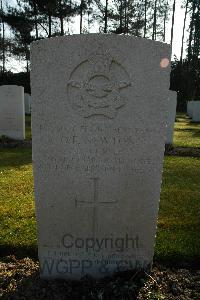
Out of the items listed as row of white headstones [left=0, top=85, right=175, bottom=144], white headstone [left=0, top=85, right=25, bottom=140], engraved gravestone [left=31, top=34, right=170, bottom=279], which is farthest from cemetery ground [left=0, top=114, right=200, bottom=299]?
white headstone [left=0, top=85, right=25, bottom=140]

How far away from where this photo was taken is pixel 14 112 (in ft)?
37.2

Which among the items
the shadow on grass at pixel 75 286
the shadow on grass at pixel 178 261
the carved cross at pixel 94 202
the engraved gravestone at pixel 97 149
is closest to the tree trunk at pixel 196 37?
the shadow on grass at pixel 178 261

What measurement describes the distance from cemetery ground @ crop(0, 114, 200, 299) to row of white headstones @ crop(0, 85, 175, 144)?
513 centimetres

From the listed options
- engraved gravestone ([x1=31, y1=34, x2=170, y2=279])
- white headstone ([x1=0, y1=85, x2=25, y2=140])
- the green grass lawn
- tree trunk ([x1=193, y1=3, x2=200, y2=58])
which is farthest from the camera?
tree trunk ([x1=193, y1=3, x2=200, y2=58])

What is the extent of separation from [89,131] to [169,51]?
3.06 ft

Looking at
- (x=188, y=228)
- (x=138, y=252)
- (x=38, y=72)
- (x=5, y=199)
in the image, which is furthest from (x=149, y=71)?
(x=5, y=199)

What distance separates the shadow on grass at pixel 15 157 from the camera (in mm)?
8516

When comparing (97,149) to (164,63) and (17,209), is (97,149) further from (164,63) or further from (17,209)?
(17,209)

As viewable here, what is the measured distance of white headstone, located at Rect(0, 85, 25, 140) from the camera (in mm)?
11219

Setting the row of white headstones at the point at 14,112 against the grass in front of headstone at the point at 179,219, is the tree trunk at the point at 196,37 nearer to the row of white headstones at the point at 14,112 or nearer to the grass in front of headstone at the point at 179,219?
the row of white headstones at the point at 14,112

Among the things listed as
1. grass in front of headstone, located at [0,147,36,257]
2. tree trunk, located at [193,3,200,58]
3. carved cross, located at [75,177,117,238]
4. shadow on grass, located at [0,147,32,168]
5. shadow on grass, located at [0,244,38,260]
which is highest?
tree trunk, located at [193,3,200,58]

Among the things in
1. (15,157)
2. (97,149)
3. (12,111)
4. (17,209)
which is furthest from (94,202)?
(12,111)

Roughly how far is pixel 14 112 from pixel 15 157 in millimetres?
2481

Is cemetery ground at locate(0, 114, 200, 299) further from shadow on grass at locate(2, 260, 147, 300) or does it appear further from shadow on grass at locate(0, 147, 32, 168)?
shadow on grass at locate(0, 147, 32, 168)
